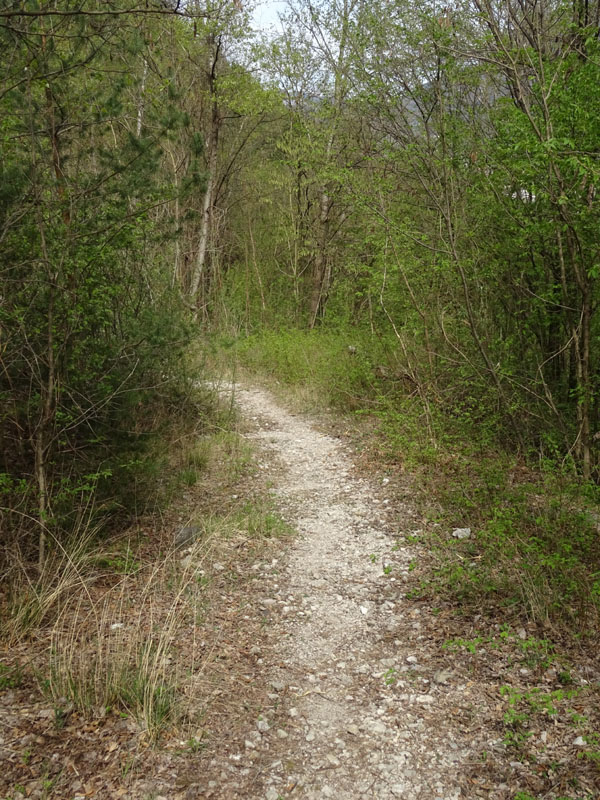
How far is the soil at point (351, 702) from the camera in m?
2.47

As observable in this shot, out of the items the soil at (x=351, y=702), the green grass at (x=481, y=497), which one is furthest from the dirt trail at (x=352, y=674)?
the green grass at (x=481, y=497)

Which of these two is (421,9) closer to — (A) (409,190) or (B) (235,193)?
(A) (409,190)

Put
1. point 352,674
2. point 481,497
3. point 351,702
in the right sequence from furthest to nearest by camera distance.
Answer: point 481,497 < point 352,674 < point 351,702

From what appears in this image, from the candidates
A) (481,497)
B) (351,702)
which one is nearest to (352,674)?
(351,702)

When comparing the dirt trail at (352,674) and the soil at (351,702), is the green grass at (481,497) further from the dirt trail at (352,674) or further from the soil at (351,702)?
the dirt trail at (352,674)

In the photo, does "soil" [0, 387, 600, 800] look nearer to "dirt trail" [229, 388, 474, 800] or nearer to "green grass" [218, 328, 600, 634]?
"dirt trail" [229, 388, 474, 800]

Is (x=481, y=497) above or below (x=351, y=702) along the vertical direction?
above

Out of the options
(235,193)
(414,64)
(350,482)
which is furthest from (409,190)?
(235,193)

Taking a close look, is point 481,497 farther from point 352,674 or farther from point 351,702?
point 351,702

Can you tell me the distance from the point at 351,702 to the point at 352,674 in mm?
233

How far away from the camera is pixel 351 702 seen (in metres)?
3.02

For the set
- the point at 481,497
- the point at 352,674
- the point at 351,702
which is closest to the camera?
the point at 351,702

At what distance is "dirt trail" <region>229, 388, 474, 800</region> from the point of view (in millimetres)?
2559

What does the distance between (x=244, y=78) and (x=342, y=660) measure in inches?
499
